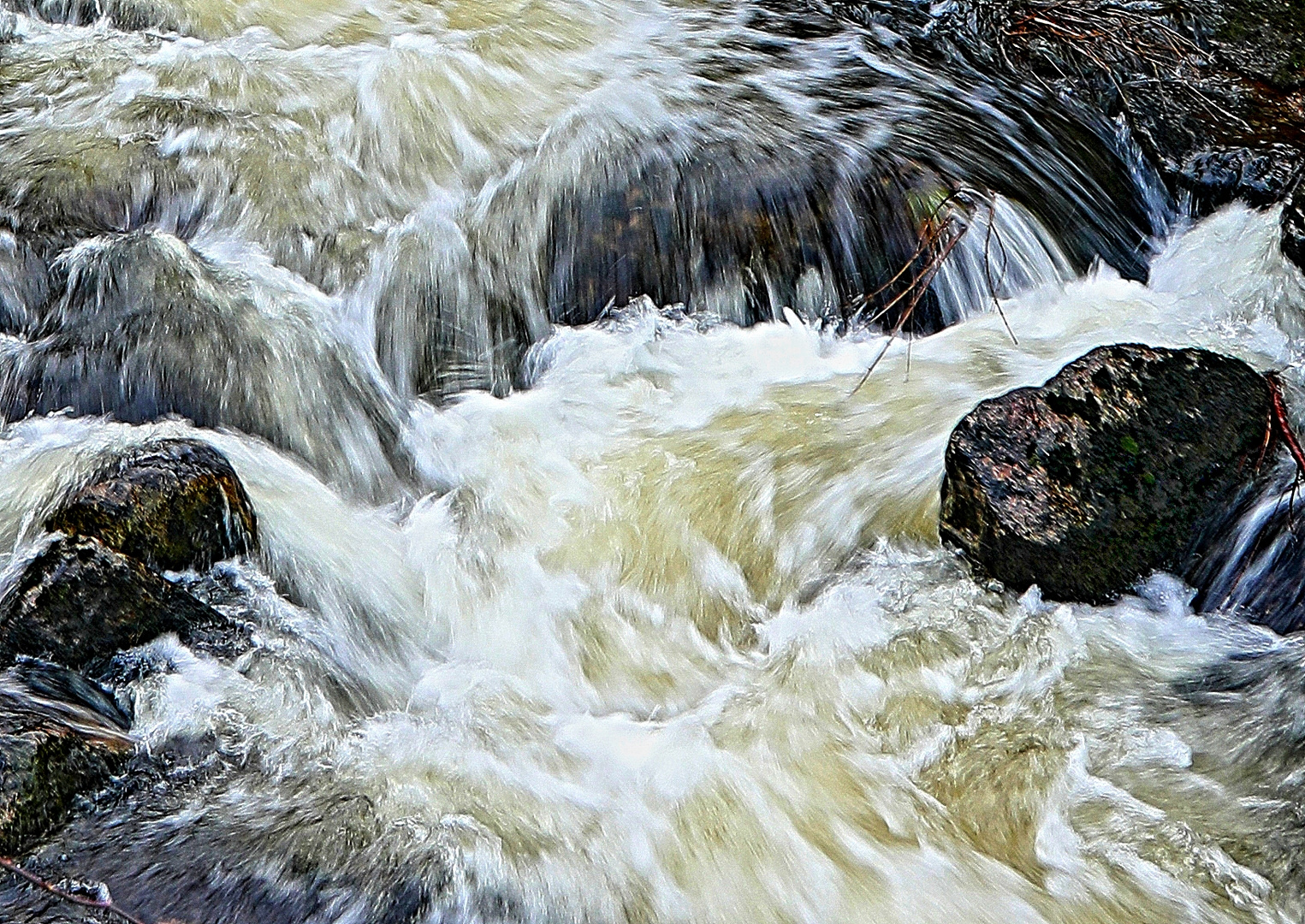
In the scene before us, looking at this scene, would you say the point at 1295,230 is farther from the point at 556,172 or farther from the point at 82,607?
the point at 82,607

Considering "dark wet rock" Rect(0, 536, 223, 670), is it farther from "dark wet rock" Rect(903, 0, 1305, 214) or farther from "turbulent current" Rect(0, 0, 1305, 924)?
"dark wet rock" Rect(903, 0, 1305, 214)

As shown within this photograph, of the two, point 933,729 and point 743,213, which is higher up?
point 743,213

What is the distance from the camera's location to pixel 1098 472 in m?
3.57

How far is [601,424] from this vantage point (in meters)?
4.45

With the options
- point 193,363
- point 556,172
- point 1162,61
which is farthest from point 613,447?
point 1162,61

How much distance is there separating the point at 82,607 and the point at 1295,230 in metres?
4.21

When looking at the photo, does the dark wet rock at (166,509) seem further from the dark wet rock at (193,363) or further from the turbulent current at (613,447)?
the dark wet rock at (193,363)

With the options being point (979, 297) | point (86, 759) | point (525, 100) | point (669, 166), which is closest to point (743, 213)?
point (669, 166)

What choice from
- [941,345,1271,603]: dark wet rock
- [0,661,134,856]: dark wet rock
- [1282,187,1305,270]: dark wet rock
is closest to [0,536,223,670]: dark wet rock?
[0,661,134,856]: dark wet rock

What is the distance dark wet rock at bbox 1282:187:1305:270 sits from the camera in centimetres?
455

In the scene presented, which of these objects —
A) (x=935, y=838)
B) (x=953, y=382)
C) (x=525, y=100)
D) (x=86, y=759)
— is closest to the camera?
(x=86, y=759)

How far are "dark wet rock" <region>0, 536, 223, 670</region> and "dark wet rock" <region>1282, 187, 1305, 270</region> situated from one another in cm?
397

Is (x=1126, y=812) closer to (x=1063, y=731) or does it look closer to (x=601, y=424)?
(x=1063, y=731)

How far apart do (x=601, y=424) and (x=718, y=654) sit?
3.61ft
